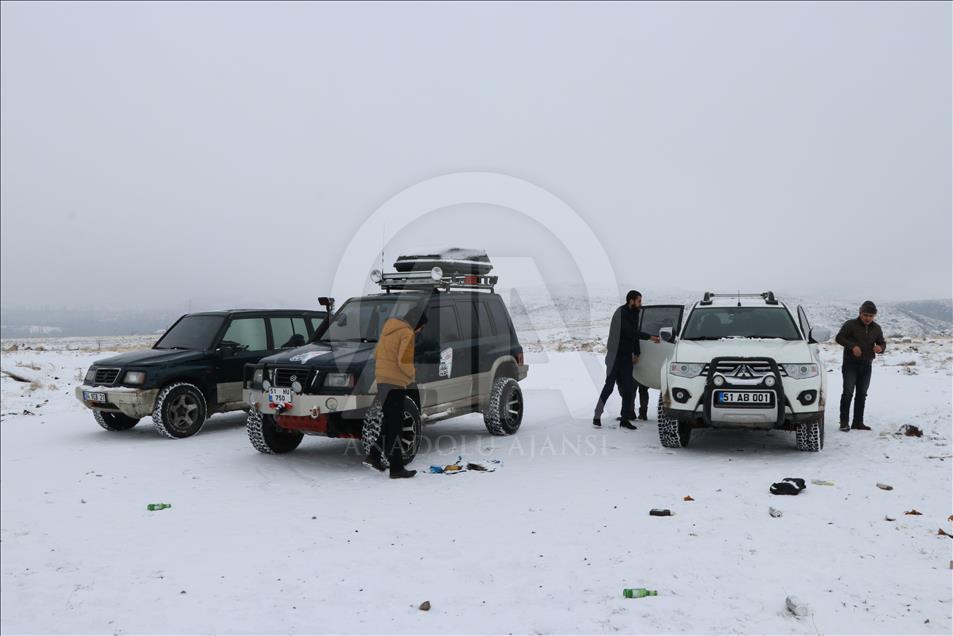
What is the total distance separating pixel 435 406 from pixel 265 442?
2283 millimetres

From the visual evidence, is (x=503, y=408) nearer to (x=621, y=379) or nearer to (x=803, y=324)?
(x=621, y=379)

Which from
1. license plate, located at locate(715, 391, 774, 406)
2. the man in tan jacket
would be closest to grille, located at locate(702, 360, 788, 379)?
license plate, located at locate(715, 391, 774, 406)

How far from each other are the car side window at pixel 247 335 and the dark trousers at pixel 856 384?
943cm

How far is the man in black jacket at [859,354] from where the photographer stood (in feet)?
31.0

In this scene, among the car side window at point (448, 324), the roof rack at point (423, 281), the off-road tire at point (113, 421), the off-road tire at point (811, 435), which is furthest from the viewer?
the off-road tire at point (113, 421)

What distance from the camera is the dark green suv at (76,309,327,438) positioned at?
9.62 metres

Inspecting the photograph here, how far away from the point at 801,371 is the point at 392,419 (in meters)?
5.02

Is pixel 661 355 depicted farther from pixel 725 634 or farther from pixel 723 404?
pixel 725 634

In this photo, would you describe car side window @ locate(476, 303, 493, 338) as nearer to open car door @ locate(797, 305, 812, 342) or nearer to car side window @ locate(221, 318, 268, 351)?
car side window @ locate(221, 318, 268, 351)

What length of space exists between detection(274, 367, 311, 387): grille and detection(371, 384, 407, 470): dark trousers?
0.93 metres

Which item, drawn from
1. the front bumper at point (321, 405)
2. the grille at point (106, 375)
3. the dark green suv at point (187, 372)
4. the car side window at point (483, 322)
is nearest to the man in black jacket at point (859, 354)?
the car side window at point (483, 322)

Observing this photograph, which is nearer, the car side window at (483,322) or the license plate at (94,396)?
the license plate at (94,396)

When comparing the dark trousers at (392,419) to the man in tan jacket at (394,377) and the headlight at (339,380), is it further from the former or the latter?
the headlight at (339,380)

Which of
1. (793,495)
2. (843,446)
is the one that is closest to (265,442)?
(793,495)
